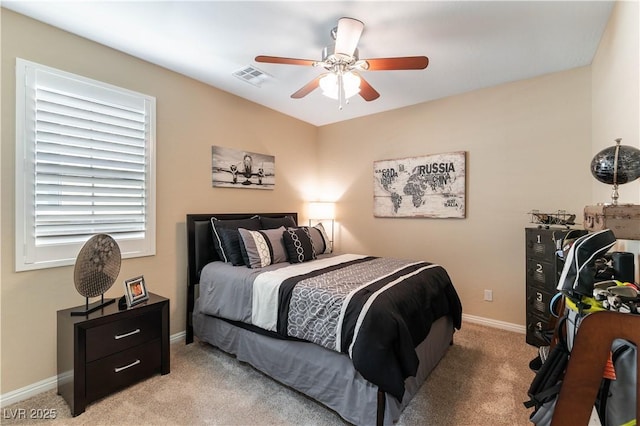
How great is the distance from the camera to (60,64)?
222 cm

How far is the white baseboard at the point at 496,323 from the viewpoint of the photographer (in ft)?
10.1

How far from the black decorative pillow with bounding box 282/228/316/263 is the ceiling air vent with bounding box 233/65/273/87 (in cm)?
156

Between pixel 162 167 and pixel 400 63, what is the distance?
7.44ft

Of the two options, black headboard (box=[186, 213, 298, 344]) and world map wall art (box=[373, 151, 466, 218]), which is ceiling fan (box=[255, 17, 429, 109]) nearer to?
world map wall art (box=[373, 151, 466, 218])

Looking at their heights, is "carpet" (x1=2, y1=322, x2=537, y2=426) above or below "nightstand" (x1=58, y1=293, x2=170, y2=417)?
below

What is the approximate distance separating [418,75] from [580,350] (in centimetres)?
270

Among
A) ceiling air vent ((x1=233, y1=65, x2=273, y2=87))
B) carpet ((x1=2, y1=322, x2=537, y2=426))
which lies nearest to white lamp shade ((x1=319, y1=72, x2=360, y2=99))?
ceiling air vent ((x1=233, y1=65, x2=273, y2=87))

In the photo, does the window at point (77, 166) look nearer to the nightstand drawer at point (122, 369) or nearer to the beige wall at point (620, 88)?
the nightstand drawer at point (122, 369)

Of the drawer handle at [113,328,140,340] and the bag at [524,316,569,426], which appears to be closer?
the bag at [524,316,569,426]

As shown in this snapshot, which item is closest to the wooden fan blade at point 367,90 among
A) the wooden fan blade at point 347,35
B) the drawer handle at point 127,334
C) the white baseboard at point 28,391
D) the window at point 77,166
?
the wooden fan blade at point 347,35

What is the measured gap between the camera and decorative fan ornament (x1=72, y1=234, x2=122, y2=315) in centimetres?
200

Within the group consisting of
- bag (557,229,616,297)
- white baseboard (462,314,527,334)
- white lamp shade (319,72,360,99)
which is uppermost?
white lamp shade (319,72,360,99)

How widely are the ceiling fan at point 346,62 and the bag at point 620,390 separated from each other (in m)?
1.70

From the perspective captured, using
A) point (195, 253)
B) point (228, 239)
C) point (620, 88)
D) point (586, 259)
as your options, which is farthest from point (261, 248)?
point (620, 88)
